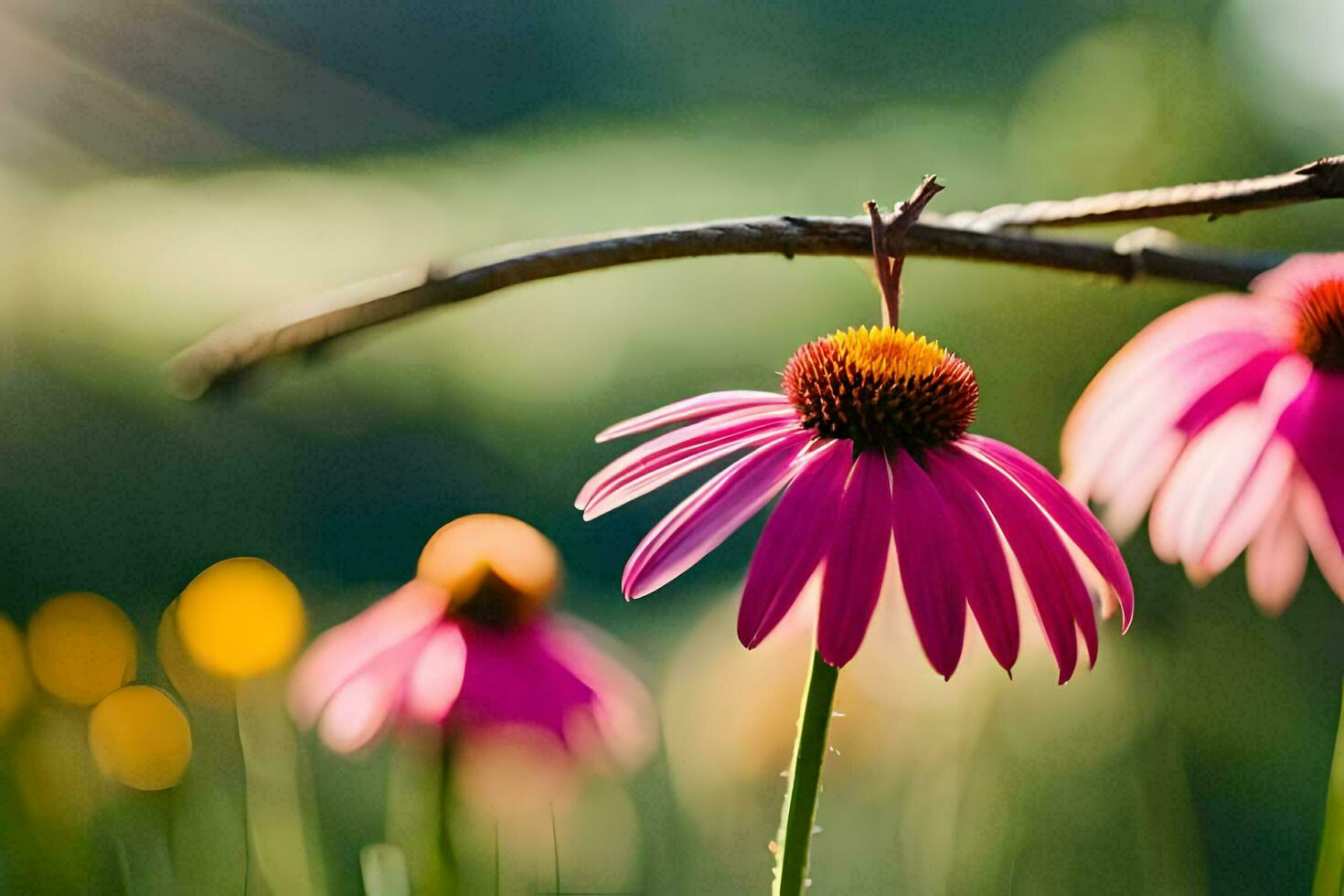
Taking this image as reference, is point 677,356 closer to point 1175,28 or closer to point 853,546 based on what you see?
point 1175,28

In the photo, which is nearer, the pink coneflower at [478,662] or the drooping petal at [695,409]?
the drooping petal at [695,409]

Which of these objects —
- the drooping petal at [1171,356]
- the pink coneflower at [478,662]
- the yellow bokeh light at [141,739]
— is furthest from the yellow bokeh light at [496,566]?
the drooping petal at [1171,356]

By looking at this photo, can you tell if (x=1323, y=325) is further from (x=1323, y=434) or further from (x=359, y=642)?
(x=359, y=642)

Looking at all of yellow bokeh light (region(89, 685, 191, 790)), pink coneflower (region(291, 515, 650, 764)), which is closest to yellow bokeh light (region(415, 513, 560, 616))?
pink coneflower (region(291, 515, 650, 764))

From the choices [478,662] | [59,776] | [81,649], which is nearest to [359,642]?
[478,662]

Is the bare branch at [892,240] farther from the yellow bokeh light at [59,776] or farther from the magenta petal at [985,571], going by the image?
the yellow bokeh light at [59,776]

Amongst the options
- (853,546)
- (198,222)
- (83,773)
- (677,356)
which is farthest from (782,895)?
(198,222)

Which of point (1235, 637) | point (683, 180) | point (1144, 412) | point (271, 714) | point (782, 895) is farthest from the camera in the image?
point (683, 180)
